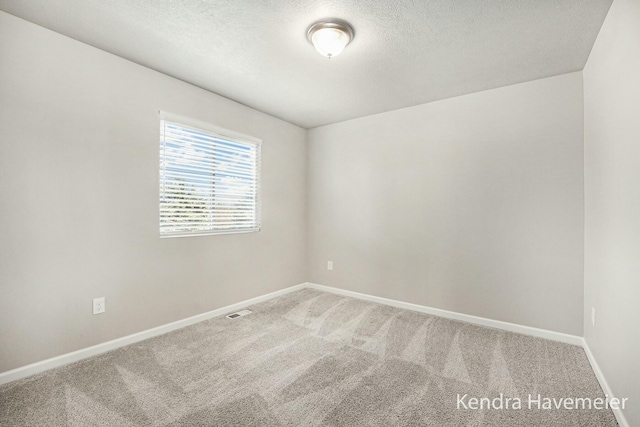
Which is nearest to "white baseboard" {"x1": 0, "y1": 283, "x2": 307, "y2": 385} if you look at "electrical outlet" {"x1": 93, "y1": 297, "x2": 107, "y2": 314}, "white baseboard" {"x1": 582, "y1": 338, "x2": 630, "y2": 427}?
"electrical outlet" {"x1": 93, "y1": 297, "x2": 107, "y2": 314}

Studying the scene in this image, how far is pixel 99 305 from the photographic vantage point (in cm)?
237

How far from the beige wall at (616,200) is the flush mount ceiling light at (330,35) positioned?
1.59m

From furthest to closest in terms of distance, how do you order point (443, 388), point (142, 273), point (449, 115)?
point (449, 115)
point (142, 273)
point (443, 388)

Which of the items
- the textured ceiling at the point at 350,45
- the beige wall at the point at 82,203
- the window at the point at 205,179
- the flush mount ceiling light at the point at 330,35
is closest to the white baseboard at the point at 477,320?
the window at the point at 205,179

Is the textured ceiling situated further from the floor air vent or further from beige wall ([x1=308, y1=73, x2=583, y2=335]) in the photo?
the floor air vent

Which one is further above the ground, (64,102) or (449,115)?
(449,115)

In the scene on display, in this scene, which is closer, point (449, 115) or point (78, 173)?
point (78, 173)

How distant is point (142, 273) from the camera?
264 cm

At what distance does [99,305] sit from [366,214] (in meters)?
3.04

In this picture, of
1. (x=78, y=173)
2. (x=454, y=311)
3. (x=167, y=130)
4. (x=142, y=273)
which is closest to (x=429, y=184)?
(x=454, y=311)

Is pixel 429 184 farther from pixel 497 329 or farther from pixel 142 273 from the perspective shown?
pixel 142 273

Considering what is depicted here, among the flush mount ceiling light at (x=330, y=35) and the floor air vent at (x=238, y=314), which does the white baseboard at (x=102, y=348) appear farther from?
the flush mount ceiling light at (x=330, y=35)

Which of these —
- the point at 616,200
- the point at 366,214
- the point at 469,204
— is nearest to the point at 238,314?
the point at 366,214

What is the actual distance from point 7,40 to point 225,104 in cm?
174
